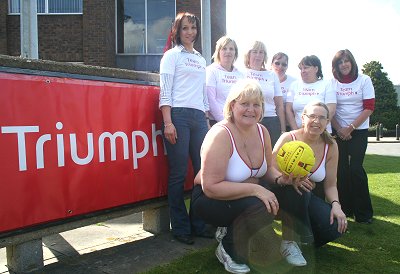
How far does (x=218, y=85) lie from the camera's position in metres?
4.17

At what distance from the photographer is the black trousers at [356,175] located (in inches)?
178

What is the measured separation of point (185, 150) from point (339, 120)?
2.00 metres

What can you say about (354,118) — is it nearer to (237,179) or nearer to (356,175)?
(356,175)

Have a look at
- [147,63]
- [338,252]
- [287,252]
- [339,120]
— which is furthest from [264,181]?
[147,63]

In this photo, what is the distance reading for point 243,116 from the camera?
3.09 m

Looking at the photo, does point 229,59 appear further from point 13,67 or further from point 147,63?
point 147,63

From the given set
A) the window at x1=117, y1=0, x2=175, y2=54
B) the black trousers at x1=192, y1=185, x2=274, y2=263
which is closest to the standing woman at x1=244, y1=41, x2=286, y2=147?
the black trousers at x1=192, y1=185, x2=274, y2=263

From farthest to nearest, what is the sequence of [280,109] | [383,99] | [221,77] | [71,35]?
[383,99]
[71,35]
[280,109]
[221,77]

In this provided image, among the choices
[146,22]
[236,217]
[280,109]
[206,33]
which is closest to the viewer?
[236,217]

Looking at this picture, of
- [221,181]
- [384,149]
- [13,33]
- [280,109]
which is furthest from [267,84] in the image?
[384,149]

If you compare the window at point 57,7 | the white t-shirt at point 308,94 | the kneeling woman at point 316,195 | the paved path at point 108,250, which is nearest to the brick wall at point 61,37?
the window at point 57,7

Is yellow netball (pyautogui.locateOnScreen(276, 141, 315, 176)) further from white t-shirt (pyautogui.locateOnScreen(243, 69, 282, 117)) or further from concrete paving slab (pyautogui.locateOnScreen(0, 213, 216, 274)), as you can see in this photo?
white t-shirt (pyautogui.locateOnScreen(243, 69, 282, 117))

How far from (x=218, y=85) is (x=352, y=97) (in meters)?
1.56

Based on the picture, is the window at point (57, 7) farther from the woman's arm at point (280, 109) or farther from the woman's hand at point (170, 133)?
the woman's hand at point (170, 133)
